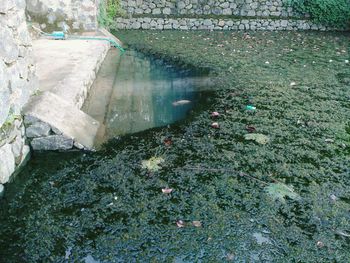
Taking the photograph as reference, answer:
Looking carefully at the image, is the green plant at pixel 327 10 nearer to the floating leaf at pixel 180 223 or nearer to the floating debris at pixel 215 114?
the floating debris at pixel 215 114

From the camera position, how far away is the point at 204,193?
3697 millimetres

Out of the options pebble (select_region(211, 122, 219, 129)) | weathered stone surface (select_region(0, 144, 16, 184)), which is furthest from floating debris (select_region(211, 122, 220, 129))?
weathered stone surface (select_region(0, 144, 16, 184))

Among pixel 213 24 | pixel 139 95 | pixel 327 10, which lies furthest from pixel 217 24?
pixel 139 95

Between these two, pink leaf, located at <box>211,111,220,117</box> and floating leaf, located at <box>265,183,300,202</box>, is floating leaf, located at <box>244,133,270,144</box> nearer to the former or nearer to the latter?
pink leaf, located at <box>211,111,220,117</box>

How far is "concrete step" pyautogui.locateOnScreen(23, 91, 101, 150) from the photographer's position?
4215 millimetres

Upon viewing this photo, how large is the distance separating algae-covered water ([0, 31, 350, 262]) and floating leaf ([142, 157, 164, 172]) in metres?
0.01

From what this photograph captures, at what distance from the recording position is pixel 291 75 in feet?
24.4

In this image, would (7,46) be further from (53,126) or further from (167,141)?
(167,141)

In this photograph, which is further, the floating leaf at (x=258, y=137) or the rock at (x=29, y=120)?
the floating leaf at (x=258, y=137)

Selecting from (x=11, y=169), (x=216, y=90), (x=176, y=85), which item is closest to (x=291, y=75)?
(x=216, y=90)

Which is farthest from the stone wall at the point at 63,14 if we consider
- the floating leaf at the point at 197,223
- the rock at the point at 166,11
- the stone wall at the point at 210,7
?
the floating leaf at the point at 197,223

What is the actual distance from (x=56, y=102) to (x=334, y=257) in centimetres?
347

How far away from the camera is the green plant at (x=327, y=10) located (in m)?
11.9

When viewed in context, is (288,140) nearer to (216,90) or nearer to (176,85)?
(216,90)
